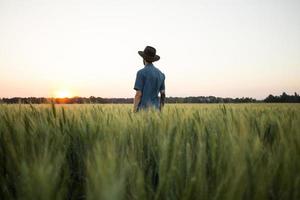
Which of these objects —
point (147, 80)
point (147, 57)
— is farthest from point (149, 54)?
point (147, 80)

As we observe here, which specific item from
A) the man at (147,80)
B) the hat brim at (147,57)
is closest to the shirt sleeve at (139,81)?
the man at (147,80)

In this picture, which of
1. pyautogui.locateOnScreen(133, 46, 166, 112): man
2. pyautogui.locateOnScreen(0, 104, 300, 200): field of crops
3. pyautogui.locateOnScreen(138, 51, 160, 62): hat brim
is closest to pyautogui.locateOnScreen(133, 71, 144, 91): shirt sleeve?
pyautogui.locateOnScreen(133, 46, 166, 112): man

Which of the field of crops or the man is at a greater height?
the man

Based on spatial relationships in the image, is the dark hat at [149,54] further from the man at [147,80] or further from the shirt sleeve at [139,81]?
the shirt sleeve at [139,81]

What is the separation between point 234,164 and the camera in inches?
34.3

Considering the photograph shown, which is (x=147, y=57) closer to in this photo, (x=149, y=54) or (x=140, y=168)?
(x=149, y=54)

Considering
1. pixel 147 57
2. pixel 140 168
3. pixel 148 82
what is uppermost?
pixel 147 57

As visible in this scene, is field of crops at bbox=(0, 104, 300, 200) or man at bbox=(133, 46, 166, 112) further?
man at bbox=(133, 46, 166, 112)

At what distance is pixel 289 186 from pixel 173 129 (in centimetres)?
46

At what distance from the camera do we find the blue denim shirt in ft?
16.9

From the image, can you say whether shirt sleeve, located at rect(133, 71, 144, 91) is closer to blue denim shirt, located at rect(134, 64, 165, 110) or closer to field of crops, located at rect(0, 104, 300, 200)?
blue denim shirt, located at rect(134, 64, 165, 110)

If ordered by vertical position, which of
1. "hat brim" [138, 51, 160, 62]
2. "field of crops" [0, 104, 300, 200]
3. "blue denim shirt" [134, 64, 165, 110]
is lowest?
"field of crops" [0, 104, 300, 200]

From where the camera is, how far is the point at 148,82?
5176mm

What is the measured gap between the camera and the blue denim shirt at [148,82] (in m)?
5.16
